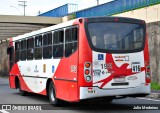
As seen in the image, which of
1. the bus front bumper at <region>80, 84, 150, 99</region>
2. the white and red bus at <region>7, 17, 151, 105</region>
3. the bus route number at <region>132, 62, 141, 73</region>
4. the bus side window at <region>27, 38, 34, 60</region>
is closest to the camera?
the bus front bumper at <region>80, 84, 150, 99</region>

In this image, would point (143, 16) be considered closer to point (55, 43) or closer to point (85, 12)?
point (85, 12)

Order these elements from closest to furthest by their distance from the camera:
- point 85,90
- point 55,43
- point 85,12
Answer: point 85,90, point 55,43, point 85,12

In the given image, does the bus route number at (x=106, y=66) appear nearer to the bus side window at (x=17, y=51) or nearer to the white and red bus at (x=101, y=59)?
the white and red bus at (x=101, y=59)

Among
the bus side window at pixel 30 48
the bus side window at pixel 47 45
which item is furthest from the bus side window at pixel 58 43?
the bus side window at pixel 30 48

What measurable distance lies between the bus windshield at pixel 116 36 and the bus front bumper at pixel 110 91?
1162 mm

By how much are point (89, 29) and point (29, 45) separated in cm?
569

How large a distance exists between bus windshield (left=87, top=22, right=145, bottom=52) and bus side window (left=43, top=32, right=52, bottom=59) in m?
2.78

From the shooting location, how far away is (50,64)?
13.5 metres

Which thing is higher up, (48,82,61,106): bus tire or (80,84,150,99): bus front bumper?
(80,84,150,99): bus front bumper

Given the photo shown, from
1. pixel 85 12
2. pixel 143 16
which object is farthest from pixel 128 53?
pixel 85 12

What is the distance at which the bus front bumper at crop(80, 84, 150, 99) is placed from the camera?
10734mm

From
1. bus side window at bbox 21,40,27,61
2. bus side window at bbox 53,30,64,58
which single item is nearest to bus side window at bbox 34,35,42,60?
bus side window at bbox 53,30,64,58

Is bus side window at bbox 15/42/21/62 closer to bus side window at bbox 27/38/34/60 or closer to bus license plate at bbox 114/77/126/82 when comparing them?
bus side window at bbox 27/38/34/60

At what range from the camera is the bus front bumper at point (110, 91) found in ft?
35.2
